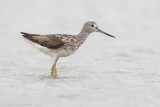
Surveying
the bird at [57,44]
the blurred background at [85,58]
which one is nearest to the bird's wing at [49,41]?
the bird at [57,44]

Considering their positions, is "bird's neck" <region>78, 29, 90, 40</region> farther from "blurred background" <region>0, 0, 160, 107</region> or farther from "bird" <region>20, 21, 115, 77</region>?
"blurred background" <region>0, 0, 160, 107</region>

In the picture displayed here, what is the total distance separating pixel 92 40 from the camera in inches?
645

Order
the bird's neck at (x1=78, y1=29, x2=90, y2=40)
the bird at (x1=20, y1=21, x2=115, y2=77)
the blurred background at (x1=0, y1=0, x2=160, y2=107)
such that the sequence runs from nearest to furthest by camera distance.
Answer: the blurred background at (x1=0, y1=0, x2=160, y2=107) < the bird at (x1=20, y1=21, x2=115, y2=77) < the bird's neck at (x1=78, y1=29, x2=90, y2=40)

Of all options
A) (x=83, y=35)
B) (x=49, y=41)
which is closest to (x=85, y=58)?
(x=83, y=35)

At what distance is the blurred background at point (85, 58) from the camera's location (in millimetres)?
9180

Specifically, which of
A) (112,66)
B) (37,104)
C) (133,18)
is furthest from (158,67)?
(133,18)

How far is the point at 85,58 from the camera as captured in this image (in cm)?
1380

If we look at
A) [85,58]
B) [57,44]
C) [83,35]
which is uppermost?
[83,35]

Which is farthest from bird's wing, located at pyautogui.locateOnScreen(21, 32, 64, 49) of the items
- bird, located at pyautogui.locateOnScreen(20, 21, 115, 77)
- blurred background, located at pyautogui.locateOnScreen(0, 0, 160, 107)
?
blurred background, located at pyautogui.locateOnScreen(0, 0, 160, 107)

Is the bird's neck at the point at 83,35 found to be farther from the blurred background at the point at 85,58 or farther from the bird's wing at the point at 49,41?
the blurred background at the point at 85,58

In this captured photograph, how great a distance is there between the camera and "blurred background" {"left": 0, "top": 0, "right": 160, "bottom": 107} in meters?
9.18

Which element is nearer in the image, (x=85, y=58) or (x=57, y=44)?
(x=57, y=44)

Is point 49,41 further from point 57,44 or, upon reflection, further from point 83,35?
point 83,35

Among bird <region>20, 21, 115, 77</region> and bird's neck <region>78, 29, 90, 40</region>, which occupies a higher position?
bird's neck <region>78, 29, 90, 40</region>
